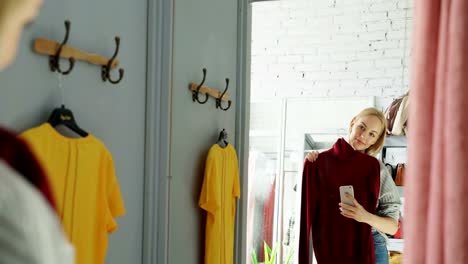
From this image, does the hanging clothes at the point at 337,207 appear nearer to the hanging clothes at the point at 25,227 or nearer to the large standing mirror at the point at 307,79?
the large standing mirror at the point at 307,79

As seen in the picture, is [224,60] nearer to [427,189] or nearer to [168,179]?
[168,179]

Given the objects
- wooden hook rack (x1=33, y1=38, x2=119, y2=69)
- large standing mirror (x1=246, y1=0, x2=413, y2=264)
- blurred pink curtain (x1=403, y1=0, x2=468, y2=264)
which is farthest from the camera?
large standing mirror (x1=246, y1=0, x2=413, y2=264)

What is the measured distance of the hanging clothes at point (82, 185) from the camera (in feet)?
2.19

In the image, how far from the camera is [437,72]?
59 centimetres

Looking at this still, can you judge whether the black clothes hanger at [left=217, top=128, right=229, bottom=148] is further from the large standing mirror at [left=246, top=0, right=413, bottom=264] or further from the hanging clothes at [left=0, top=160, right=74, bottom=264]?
the hanging clothes at [left=0, top=160, right=74, bottom=264]

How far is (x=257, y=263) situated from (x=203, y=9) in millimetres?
969

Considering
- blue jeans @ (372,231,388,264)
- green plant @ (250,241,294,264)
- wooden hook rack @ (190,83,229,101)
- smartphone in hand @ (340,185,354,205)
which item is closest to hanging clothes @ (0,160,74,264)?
wooden hook rack @ (190,83,229,101)

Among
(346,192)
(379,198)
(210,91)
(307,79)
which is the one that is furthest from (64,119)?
(307,79)

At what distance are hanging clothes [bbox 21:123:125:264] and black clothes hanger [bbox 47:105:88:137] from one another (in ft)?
0.05

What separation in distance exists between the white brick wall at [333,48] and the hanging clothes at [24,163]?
1811 millimetres

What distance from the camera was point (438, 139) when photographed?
58 cm

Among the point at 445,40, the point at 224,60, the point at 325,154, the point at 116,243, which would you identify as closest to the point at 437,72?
the point at 445,40

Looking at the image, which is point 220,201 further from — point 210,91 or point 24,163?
point 24,163

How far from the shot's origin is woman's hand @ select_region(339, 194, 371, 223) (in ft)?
4.59
